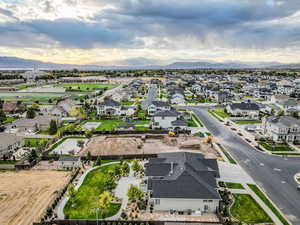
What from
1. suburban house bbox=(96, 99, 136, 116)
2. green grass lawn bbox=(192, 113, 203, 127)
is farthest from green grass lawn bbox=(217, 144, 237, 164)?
suburban house bbox=(96, 99, 136, 116)

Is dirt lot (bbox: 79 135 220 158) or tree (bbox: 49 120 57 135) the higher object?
tree (bbox: 49 120 57 135)

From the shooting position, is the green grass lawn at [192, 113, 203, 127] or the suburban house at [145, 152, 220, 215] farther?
the green grass lawn at [192, 113, 203, 127]

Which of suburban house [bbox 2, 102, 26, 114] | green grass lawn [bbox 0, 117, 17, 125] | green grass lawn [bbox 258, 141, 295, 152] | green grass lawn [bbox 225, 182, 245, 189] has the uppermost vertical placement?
suburban house [bbox 2, 102, 26, 114]

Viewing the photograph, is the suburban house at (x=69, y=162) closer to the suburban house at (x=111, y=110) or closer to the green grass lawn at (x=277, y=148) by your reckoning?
the green grass lawn at (x=277, y=148)

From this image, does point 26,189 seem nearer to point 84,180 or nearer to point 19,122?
point 84,180

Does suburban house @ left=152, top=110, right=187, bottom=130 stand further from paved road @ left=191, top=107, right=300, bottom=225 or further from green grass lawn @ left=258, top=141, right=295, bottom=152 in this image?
green grass lawn @ left=258, top=141, right=295, bottom=152

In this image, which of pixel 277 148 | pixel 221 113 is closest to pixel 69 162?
pixel 277 148
